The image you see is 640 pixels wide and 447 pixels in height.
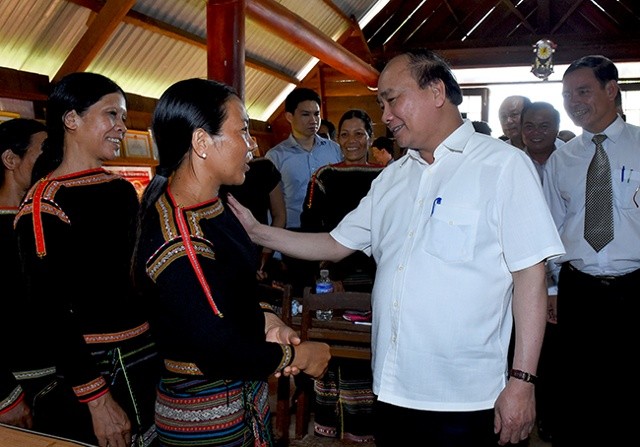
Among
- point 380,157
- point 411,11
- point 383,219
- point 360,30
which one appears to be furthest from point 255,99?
point 383,219

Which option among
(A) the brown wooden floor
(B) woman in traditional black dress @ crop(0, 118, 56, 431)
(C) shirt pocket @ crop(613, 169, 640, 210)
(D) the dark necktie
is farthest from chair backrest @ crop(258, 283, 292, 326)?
(C) shirt pocket @ crop(613, 169, 640, 210)

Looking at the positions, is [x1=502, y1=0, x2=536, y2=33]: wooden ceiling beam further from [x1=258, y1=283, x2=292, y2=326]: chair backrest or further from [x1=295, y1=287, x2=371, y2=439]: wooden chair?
[x1=295, y1=287, x2=371, y2=439]: wooden chair

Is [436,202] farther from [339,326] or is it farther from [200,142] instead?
[339,326]

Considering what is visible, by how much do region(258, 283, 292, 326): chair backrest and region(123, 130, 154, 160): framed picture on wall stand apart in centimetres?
351

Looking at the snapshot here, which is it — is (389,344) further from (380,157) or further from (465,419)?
(380,157)

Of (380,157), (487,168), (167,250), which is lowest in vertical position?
(167,250)

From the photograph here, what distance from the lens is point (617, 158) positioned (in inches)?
91.1

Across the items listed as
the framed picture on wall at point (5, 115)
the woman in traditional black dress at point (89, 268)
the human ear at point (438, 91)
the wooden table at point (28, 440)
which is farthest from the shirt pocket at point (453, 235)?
the framed picture on wall at point (5, 115)

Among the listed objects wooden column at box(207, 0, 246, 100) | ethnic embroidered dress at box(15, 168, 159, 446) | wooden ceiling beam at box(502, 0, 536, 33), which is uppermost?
wooden ceiling beam at box(502, 0, 536, 33)

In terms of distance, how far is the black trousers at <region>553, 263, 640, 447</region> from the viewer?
7.34 feet

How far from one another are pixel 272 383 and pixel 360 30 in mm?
7926

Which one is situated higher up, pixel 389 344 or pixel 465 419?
pixel 389 344

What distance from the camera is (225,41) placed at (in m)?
4.90

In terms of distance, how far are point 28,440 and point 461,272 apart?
1033 millimetres
